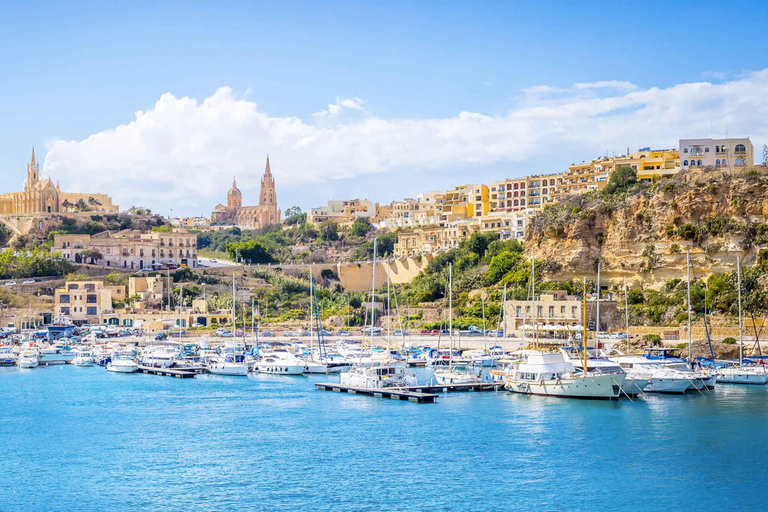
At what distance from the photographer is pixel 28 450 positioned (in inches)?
1245

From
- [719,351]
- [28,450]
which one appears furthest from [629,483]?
[719,351]

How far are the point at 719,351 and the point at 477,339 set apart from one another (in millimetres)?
14817

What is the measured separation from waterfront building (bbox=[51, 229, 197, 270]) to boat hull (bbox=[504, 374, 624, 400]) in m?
63.9

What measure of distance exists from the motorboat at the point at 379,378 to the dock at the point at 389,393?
34 cm

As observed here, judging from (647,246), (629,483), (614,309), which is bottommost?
(629,483)

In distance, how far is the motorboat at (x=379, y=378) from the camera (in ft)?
140

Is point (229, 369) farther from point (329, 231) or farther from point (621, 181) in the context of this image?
point (329, 231)

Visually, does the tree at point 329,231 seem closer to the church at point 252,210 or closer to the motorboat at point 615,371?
the church at point 252,210

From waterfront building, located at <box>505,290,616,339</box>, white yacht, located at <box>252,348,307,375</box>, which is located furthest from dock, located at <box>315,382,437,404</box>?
waterfront building, located at <box>505,290,616,339</box>

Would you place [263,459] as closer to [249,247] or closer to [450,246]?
[450,246]

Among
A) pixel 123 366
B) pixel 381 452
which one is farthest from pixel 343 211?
pixel 381 452

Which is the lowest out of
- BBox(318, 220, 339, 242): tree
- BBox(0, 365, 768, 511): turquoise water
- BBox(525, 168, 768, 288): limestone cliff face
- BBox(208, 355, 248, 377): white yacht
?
BBox(0, 365, 768, 511): turquoise water

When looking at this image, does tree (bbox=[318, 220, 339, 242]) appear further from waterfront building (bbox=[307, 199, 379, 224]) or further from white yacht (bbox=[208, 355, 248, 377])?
white yacht (bbox=[208, 355, 248, 377])

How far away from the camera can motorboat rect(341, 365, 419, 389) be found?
42.6 m
